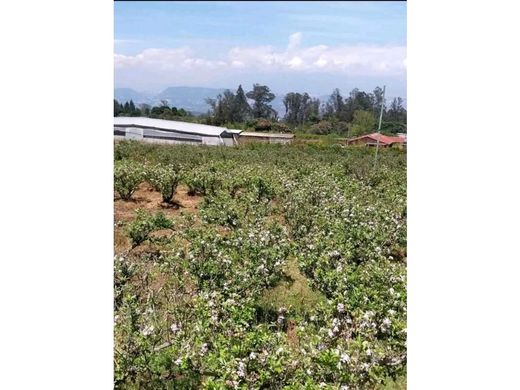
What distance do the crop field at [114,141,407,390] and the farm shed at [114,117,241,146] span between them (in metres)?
12.0

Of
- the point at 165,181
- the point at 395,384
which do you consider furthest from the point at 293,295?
the point at 165,181

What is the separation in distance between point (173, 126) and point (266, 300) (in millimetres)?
14923

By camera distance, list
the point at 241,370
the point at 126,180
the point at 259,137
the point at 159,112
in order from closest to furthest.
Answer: the point at 241,370 < the point at 126,180 < the point at 259,137 < the point at 159,112

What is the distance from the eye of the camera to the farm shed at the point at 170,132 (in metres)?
16.8

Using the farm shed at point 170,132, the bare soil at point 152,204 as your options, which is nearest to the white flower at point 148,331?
the bare soil at point 152,204

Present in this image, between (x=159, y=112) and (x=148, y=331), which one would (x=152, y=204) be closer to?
(x=148, y=331)

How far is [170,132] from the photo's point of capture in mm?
16875

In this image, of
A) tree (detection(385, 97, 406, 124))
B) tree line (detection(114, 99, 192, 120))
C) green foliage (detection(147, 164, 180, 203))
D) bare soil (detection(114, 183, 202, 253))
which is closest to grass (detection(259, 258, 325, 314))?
tree (detection(385, 97, 406, 124))

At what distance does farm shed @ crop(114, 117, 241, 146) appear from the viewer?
16.8 metres

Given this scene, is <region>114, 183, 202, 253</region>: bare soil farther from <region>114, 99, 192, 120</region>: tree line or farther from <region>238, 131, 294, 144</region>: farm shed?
<region>114, 99, 192, 120</region>: tree line

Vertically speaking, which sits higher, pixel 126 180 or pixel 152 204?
pixel 126 180

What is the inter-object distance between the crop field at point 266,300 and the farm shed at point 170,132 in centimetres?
1202
